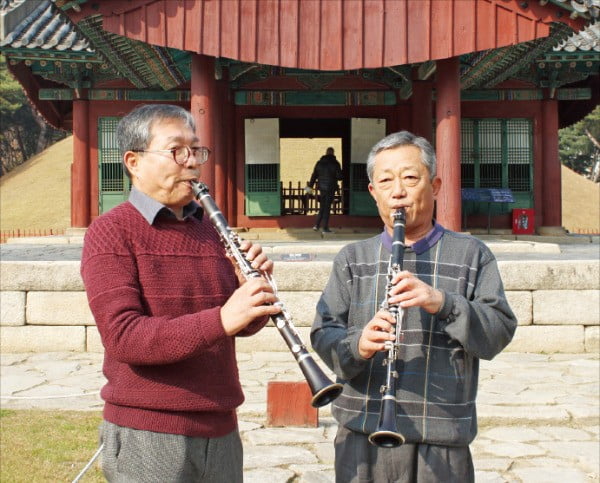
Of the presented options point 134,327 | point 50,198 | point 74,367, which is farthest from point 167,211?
point 50,198

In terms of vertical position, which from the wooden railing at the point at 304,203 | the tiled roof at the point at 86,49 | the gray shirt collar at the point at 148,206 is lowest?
the gray shirt collar at the point at 148,206

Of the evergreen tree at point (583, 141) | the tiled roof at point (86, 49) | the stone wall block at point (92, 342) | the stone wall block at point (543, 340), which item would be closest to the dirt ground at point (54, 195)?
the evergreen tree at point (583, 141)

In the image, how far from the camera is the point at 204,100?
10.7m

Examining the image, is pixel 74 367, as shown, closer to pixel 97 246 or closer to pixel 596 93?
pixel 97 246

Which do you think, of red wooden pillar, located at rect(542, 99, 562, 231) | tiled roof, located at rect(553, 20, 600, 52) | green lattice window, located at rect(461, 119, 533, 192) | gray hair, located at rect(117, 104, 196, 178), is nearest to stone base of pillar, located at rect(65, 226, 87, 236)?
green lattice window, located at rect(461, 119, 533, 192)

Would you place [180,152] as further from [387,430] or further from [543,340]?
[543,340]

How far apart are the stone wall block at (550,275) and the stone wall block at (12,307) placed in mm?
4914

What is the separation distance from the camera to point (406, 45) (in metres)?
10.6

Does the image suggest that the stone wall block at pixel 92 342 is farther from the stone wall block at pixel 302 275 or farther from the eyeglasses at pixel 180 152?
the eyeglasses at pixel 180 152

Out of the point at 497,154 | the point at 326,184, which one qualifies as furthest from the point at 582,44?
the point at 326,184

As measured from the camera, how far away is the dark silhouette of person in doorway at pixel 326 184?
13984 millimetres

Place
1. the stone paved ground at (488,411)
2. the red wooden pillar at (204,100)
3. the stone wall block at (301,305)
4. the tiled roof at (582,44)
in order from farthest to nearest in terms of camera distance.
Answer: the tiled roof at (582,44) < the red wooden pillar at (204,100) < the stone wall block at (301,305) < the stone paved ground at (488,411)

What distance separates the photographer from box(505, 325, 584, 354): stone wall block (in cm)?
814

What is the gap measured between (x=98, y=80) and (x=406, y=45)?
21.0 ft
